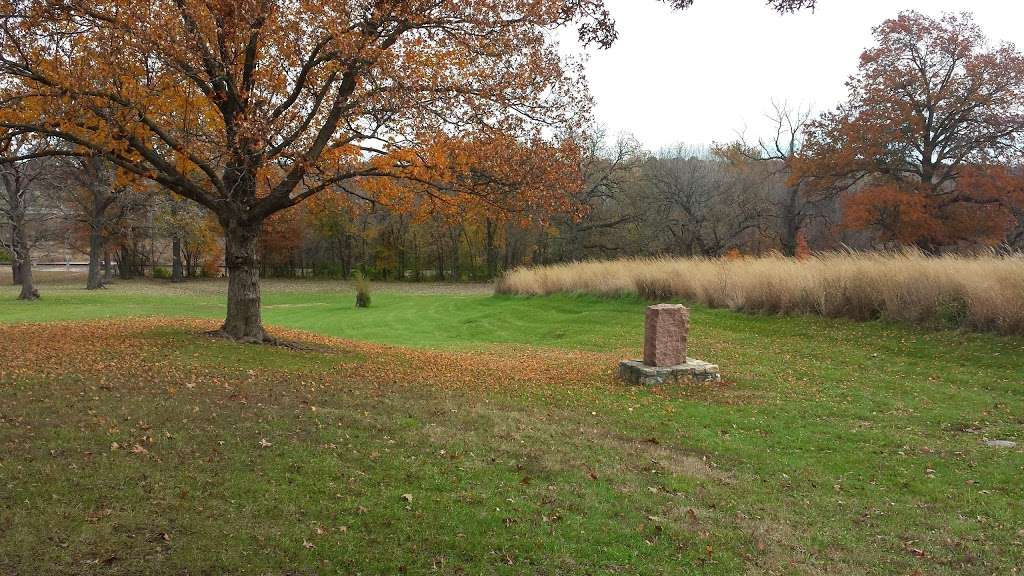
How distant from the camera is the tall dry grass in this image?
1045 centimetres

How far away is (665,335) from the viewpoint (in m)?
8.99

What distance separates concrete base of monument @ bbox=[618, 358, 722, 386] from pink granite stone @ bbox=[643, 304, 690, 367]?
124 mm

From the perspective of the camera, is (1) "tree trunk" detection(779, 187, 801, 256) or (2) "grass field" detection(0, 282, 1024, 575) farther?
(1) "tree trunk" detection(779, 187, 801, 256)

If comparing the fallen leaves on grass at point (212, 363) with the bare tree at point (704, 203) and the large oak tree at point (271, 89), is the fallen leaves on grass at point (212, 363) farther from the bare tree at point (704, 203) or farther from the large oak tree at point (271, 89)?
the bare tree at point (704, 203)

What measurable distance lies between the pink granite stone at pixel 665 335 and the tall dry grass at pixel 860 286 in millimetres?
5381

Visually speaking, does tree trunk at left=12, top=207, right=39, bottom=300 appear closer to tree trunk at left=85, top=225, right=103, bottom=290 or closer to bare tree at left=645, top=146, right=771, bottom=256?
tree trunk at left=85, top=225, right=103, bottom=290

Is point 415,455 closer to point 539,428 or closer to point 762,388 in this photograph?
point 539,428

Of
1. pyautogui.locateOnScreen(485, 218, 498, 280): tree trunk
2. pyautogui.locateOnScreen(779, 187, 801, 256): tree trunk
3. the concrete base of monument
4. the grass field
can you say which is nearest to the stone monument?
the concrete base of monument

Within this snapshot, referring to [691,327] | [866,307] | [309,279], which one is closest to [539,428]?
[691,327]

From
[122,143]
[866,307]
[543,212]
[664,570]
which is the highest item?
[122,143]

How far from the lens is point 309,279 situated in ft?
151

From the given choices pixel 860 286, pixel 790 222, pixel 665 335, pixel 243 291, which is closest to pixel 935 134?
pixel 790 222

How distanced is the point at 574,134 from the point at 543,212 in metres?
1.26

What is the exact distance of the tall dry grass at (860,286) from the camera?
34.3 ft
